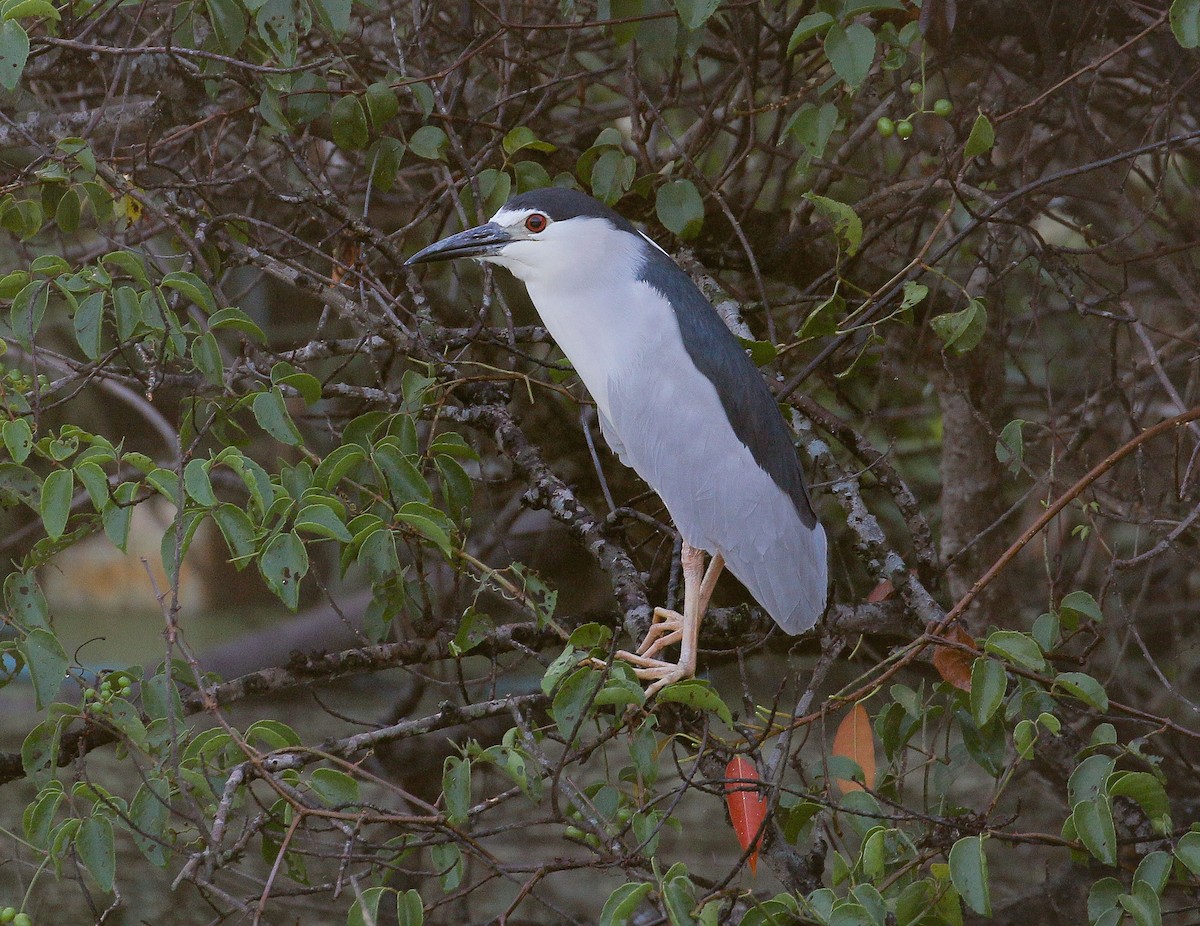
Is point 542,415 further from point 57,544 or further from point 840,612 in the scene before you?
point 57,544

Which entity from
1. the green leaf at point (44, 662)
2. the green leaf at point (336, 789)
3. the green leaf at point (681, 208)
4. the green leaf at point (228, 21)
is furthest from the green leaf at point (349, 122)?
the green leaf at point (336, 789)

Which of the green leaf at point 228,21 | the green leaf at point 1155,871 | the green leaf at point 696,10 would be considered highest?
the green leaf at point 228,21

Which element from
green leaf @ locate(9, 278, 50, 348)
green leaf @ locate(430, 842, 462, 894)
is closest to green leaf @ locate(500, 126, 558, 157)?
green leaf @ locate(9, 278, 50, 348)

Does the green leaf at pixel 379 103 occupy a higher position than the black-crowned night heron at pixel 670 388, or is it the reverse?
the green leaf at pixel 379 103

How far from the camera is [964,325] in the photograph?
5.93 feet

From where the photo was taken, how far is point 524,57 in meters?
2.19

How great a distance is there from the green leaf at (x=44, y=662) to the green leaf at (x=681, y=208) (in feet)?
3.77

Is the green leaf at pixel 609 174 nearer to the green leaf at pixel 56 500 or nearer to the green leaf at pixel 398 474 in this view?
the green leaf at pixel 398 474

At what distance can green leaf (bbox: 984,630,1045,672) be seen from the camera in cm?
140

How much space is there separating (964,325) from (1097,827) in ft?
2.63

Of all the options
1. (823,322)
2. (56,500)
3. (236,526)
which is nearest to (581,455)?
(823,322)

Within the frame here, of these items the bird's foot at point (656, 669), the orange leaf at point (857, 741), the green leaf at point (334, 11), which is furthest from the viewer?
the bird's foot at point (656, 669)

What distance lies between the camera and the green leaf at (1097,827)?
129 centimetres

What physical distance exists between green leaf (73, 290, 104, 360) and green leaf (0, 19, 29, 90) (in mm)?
290
